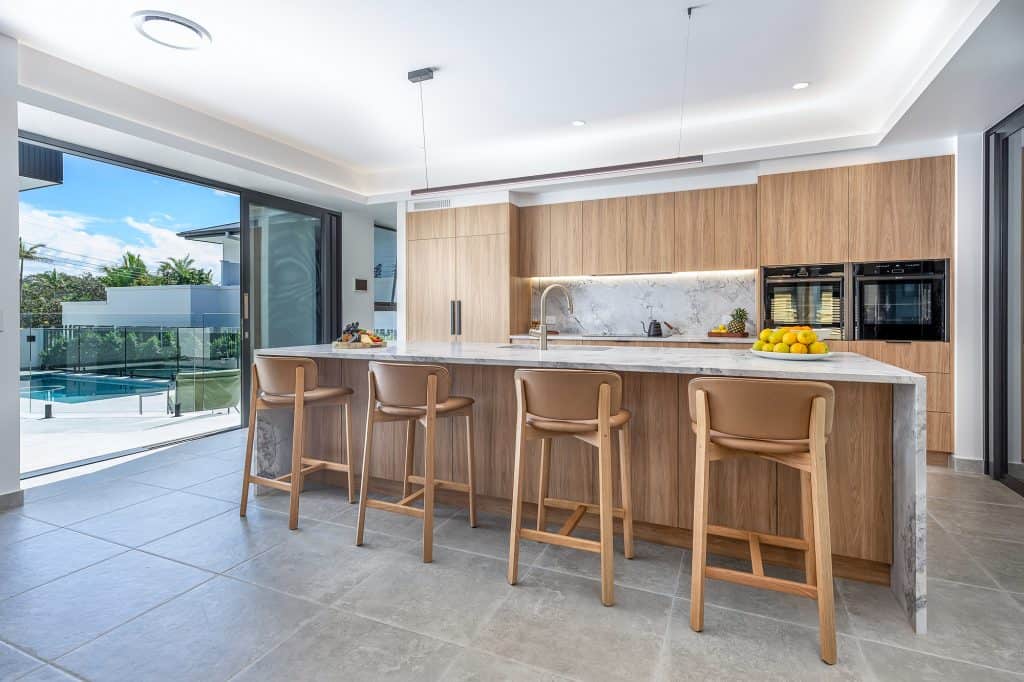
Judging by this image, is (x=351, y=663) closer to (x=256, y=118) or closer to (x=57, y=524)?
→ (x=57, y=524)

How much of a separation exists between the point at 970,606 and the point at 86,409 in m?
5.61

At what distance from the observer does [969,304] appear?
3891 mm

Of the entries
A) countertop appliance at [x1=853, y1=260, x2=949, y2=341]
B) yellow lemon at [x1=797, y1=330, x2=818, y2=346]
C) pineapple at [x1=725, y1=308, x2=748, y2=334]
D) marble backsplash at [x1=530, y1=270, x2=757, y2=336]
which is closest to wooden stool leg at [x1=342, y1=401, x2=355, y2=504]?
yellow lemon at [x1=797, y1=330, x2=818, y2=346]

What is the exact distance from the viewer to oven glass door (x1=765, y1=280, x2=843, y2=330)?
14.2 feet

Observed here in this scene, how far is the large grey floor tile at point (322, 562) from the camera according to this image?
2174 millimetres

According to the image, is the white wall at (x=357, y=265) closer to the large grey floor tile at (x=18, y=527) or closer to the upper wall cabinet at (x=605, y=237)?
the upper wall cabinet at (x=605, y=237)

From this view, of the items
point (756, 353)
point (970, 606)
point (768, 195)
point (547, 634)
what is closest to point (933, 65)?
point (768, 195)

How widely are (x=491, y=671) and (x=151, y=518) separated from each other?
2.36 metres

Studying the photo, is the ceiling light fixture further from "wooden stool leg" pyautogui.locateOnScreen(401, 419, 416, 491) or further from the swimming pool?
the swimming pool

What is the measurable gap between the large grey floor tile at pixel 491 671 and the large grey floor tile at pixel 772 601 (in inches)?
30.1

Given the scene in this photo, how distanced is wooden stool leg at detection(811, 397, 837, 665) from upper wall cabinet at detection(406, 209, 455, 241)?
4696 millimetres

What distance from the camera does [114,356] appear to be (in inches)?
165

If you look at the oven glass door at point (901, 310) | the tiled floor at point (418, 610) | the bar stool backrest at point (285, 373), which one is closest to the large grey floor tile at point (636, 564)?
the tiled floor at point (418, 610)

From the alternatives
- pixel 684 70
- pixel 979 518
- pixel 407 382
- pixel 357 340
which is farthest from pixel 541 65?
pixel 979 518
